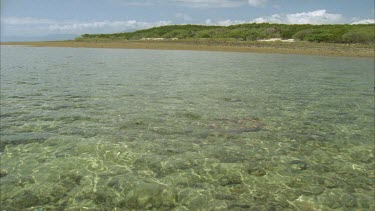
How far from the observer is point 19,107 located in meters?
19.6

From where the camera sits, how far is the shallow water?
32.9 feet

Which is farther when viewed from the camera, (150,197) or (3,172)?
(3,172)

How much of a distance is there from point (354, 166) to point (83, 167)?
10.6 meters

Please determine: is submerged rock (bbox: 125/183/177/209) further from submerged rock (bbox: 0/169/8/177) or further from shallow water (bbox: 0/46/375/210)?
submerged rock (bbox: 0/169/8/177)

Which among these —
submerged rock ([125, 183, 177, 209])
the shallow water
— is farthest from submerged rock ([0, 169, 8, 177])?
submerged rock ([125, 183, 177, 209])

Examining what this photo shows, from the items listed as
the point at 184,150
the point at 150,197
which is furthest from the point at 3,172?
the point at 184,150

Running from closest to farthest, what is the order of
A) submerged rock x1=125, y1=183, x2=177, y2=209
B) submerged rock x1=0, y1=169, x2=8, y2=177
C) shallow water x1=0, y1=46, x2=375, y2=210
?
submerged rock x1=125, y1=183, x2=177, y2=209 < shallow water x1=0, y1=46, x2=375, y2=210 < submerged rock x1=0, y1=169, x2=8, y2=177

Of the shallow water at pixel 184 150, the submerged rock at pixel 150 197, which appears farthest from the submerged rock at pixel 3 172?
the submerged rock at pixel 150 197

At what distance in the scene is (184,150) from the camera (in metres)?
13.6

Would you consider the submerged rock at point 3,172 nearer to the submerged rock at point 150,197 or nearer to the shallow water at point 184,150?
the shallow water at point 184,150

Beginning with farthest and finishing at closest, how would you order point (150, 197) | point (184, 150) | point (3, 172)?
1. point (184, 150)
2. point (3, 172)
3. point (150, 197)

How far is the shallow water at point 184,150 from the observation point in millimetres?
10039

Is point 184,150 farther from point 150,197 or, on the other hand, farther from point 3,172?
point 3,172

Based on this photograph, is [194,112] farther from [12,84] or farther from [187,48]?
[187,48]
